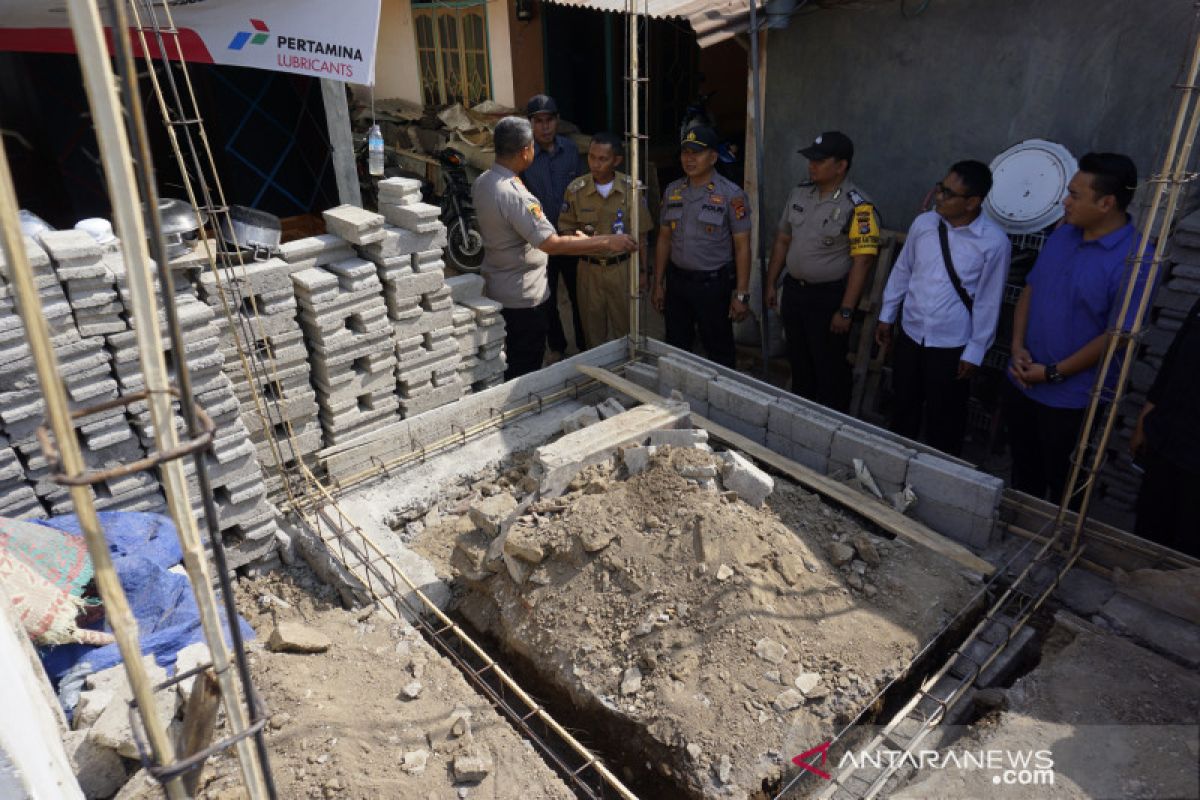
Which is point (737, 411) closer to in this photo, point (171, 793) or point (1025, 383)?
point (1025, 383)

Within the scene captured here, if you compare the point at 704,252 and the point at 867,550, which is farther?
the point at 704,252

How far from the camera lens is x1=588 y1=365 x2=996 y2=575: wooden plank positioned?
3.91 meters

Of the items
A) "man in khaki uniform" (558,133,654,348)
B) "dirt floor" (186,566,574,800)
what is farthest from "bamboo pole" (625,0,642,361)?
"dirt floor" (186,566,574,800)

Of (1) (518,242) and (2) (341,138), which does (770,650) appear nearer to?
(1) (518,242)

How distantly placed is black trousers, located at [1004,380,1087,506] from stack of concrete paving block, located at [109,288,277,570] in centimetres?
432

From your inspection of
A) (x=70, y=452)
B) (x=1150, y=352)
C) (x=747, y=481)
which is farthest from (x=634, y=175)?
(x=70, y=452)

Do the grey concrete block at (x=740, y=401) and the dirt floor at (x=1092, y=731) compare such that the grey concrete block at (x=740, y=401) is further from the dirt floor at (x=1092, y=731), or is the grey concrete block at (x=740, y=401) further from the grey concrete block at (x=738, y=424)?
the dirt floor at (x=1092, y=731)

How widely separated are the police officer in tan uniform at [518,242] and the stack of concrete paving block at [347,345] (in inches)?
38.7

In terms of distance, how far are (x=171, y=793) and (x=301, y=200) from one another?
983 cm

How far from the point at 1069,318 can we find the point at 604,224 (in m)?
3.30

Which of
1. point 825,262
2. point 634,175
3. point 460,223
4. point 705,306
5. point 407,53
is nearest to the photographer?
point 634,175

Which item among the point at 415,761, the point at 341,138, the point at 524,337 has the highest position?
the point at 341,138

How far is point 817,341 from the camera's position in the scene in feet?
18.7

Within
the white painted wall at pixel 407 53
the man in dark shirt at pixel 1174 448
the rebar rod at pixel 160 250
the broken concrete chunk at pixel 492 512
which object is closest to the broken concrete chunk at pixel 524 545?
the broken concrete chunk at pixel 492 512
